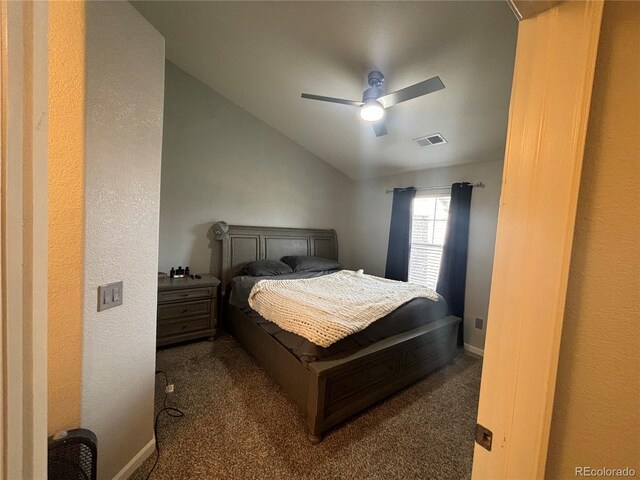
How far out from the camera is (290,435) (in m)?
1.73

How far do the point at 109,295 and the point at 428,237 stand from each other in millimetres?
3555

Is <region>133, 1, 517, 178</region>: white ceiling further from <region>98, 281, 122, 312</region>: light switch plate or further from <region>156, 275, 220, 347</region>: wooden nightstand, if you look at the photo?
<region>156, 275, 220, 347</region>: wooden nightstand

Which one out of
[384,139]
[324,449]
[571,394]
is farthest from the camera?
[384,139]

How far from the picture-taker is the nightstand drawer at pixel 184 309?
270cm

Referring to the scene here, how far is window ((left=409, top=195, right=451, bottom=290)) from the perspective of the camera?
3566 mm

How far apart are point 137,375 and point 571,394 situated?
1789mm

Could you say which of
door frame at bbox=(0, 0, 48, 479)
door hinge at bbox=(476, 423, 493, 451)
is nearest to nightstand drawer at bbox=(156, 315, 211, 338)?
door frame at bbox=(0, 0, 48, 479)

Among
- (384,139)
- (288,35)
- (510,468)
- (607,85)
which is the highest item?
(288,35)

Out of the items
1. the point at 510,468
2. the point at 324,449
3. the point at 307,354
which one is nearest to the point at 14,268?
the point at 510,468

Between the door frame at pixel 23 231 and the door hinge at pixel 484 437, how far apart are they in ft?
2.90

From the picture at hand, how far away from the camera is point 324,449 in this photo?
5.38 feet

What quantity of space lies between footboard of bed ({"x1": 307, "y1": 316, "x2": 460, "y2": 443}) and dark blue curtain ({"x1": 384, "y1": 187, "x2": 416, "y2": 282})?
1.30 meters

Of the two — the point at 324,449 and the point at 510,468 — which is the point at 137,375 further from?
the point at 510,468
